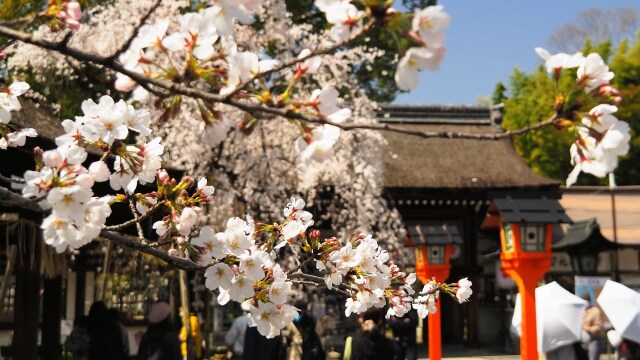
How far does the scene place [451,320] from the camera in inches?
798

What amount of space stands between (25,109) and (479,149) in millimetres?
15284

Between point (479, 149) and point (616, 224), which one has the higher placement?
point (479, 149)

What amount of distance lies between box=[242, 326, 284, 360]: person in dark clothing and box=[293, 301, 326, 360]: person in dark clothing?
108 inches

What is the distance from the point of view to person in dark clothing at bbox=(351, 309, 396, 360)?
6.14 m

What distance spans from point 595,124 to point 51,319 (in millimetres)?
10938

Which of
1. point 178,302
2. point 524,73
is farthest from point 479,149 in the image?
point 524,73

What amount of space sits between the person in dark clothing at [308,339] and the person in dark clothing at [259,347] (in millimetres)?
2745

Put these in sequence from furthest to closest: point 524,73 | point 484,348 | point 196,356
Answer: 1. point 524,73
2. point 484,348
3. point 196,356

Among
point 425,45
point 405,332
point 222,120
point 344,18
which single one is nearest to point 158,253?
point 222,120

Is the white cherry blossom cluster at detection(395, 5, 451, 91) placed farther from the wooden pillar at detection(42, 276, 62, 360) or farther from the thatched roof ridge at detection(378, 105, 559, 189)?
the thatched roof ridge at detection(378, 105, 559, 189)

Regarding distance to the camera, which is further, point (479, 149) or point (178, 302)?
point (479, 149)

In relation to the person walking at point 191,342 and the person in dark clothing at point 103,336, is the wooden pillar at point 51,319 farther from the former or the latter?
the person in dark clothing at point 103,336

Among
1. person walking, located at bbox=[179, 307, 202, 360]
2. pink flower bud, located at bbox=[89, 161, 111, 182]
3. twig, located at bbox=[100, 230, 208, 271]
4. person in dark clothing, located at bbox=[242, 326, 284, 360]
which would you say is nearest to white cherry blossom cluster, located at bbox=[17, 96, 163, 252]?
pink flower bud, located at bbox=[89, 161, 111, 182]

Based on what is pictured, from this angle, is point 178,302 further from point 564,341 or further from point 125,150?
point 125,150
